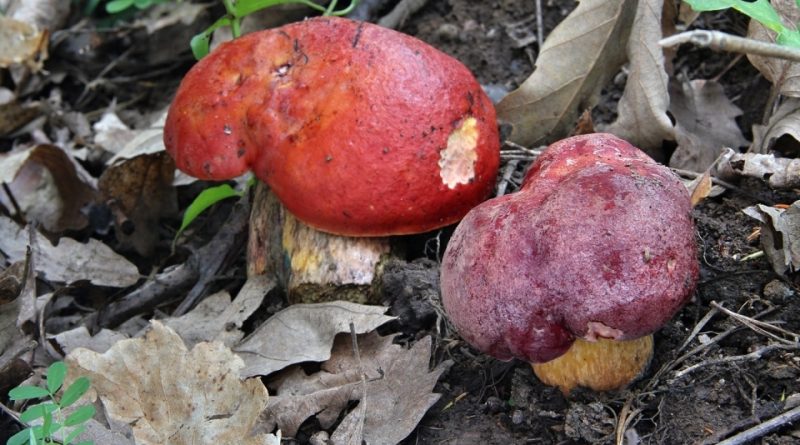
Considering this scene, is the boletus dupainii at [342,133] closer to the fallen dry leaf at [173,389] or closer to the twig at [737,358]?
the fallen dry leaf at [173,389]

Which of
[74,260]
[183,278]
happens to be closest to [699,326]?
[183,278]

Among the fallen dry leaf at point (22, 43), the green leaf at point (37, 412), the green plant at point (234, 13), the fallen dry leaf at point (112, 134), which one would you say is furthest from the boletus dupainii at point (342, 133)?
the fallen dry leaf at point (22, 43)

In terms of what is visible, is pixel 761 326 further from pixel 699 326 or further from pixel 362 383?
pixel 362 383

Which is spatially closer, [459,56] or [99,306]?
[99,306]

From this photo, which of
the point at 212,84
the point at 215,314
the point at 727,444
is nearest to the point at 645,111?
the point at 727,444

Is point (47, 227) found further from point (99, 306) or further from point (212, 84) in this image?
point (212, 84)

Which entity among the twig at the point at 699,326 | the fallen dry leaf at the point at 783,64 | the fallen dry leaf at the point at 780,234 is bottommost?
the twig at the point at 699,326
